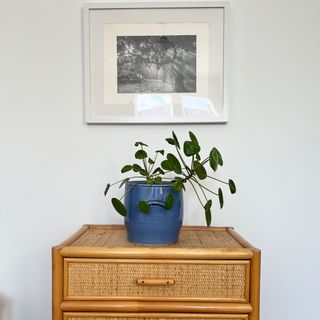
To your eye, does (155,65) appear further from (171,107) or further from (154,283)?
(154,283)

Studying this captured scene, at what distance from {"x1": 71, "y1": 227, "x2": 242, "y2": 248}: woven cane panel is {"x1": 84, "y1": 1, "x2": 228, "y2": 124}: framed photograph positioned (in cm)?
38

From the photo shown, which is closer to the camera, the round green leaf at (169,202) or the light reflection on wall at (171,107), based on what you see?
the round green leaf at (169,202)

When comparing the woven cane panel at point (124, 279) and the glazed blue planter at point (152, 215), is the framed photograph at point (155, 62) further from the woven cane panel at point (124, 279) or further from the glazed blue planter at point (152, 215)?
the woven cane panel at point (124, 279)

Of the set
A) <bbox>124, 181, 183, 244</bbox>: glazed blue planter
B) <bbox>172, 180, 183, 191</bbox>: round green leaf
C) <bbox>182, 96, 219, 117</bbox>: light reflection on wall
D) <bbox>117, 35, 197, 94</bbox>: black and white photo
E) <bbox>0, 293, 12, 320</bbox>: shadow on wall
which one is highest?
<bbox>117, 35, 197, 94</bbox>: black and white photo

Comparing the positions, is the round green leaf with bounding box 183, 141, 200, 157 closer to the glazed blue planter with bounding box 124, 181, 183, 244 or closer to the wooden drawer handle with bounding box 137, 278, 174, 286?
the glazed blue planter with bounding box 124, 181, 183, 244

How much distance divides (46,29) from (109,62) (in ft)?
0.87

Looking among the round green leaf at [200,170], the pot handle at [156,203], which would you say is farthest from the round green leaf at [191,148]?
the pot handle at [156,203]

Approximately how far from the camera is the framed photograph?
1.05m

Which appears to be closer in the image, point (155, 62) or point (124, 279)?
point (124, 279)

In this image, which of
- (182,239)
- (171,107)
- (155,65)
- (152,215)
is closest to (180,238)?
(182,239)

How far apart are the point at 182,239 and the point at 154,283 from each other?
0.60 feet

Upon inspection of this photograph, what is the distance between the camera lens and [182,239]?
2.89 ft

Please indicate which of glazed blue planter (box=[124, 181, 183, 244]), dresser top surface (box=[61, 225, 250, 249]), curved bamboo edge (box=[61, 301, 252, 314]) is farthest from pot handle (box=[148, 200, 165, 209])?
curved bamboo edge (box=[61, 301, 252, 314])

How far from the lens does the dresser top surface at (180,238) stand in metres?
0.80
